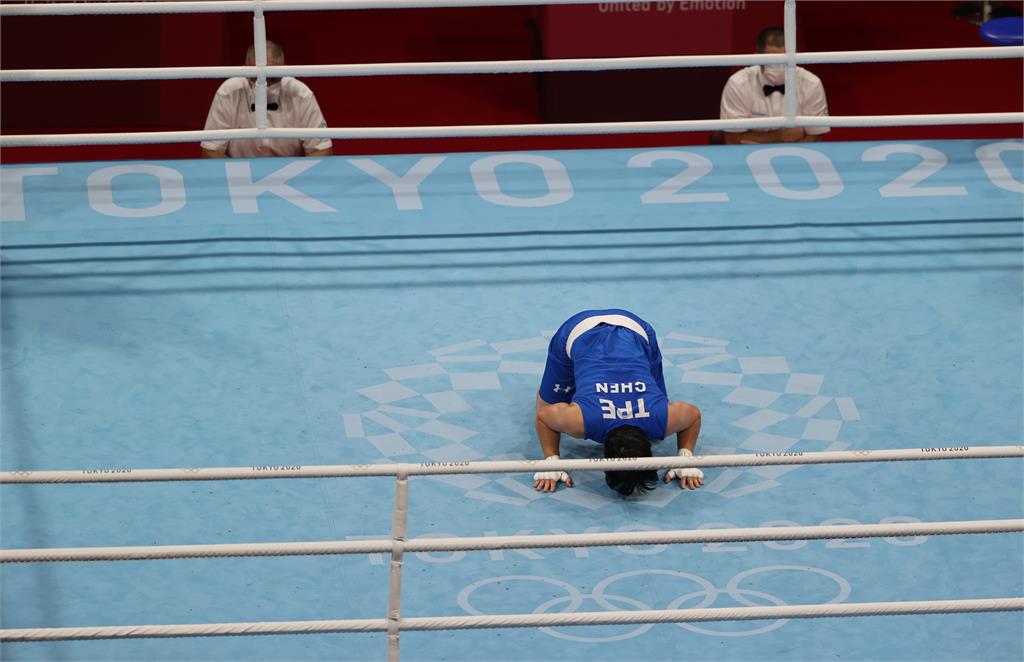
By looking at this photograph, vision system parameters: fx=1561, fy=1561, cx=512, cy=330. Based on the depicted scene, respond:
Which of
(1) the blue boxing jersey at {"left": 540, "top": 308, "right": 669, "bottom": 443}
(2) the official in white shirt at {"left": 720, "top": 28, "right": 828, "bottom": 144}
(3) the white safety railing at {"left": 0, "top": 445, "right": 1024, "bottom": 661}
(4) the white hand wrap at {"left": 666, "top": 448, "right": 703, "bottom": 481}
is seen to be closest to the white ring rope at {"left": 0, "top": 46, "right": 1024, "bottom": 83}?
(2) the official in white shirt at {"left": 720, "top": 28, "right": 828, "bottom": 144}

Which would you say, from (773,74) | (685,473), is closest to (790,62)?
(773,74)

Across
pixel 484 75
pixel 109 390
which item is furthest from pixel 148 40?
pixel 109 390

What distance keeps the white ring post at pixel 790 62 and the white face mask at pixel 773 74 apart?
95 cm

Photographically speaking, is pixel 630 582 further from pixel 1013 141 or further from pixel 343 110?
pixel 343 110

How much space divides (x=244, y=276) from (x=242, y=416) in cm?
92

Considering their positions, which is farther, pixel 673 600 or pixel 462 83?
pixel 462 83

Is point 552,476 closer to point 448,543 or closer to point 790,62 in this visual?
point 448,543

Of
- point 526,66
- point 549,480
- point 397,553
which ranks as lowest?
point 549,480

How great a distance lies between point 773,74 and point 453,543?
4.56 meters

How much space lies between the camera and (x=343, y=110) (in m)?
9.27

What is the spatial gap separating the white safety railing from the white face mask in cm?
419

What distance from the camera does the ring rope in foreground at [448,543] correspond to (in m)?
3.51

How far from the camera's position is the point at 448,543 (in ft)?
11.6

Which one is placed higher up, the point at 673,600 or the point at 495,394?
the point at 495,394
